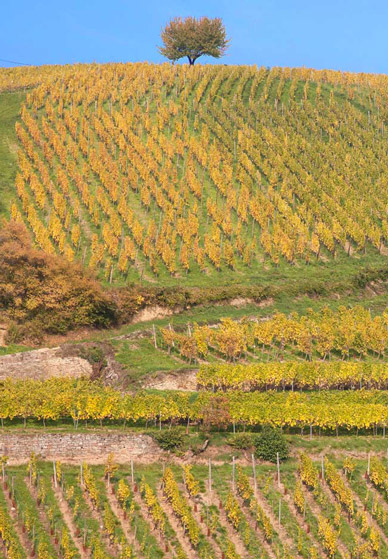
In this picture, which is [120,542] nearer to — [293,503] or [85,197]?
[293,503]

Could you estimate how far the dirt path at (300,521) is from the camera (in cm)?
2844

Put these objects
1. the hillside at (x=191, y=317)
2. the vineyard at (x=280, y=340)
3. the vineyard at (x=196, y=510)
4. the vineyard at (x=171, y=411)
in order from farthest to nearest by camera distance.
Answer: the vineyard at (x=280, y=340) → the vineyard at (x=171, y=411) → the hillside at (x=191, y=317) → the vineyard at (x=196, y=510)

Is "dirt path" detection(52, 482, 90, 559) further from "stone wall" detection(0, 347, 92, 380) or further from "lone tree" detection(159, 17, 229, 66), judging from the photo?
"lone tree" detection(159, 17, 229, 66)

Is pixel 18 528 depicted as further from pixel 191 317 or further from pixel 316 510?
pixel 191 317

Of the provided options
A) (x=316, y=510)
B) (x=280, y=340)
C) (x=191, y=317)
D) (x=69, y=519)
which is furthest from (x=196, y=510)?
(x=191, y=317)

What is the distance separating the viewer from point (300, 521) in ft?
98.5

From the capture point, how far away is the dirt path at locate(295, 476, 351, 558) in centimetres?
2830

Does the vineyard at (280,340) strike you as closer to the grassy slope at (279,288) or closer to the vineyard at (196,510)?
the grassy slope at (279,288)

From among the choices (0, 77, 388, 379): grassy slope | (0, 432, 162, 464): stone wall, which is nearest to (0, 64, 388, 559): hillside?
(0, 432, 162, 464): stone wall

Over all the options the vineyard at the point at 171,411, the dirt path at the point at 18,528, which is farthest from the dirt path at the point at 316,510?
the dirt path at the point at 18,528

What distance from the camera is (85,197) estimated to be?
212 ft

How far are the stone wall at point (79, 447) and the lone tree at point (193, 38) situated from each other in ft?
268

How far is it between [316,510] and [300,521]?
3.38ft

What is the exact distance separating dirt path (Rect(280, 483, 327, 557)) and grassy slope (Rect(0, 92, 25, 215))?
4017cm
